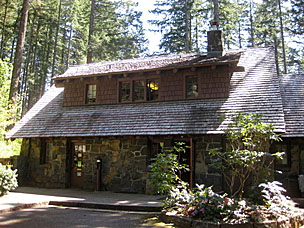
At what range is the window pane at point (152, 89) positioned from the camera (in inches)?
512

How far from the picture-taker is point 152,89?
13.1m

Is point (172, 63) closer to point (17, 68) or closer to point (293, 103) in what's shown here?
point (293, 103)

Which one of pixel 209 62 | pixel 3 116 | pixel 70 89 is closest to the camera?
pixel 209 62

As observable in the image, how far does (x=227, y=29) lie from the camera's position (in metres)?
23.6

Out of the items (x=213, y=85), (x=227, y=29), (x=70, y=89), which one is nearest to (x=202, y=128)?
(x=213, y=85)

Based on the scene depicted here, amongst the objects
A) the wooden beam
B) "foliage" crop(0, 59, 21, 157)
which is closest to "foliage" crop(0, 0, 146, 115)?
"foliage" crop(0, 59, 21, 157)

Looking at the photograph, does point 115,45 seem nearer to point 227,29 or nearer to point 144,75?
point 227,29

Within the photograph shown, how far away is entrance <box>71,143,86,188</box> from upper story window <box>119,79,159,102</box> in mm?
2941

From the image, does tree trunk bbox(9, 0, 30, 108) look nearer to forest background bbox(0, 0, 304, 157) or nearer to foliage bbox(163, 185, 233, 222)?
forest background bbox(0, 0, 304, 157)

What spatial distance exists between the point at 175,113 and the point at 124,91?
3129 millimetres

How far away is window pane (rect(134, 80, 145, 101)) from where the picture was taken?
1323 cm

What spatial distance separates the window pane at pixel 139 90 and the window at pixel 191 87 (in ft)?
6.87

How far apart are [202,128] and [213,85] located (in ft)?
7.70

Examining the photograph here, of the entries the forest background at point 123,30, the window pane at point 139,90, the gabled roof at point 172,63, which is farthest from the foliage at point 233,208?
the forest background at point 123,30
